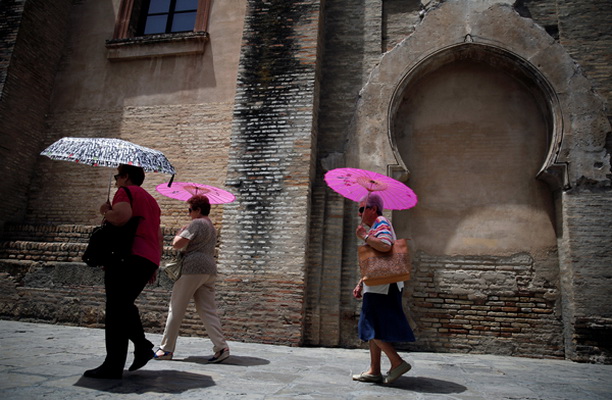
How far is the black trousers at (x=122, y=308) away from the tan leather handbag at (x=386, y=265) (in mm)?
1701

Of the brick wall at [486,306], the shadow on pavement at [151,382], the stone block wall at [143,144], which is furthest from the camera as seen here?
the stone block wall at [143,144]

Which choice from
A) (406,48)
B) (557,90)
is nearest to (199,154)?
(406,48)

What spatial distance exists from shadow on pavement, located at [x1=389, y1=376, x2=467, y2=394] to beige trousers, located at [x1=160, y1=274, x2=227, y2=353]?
1703 millimetres

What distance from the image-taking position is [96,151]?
3.52m

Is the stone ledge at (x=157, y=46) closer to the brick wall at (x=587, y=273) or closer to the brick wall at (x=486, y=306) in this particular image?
the brick wall at (x=486, y=306)

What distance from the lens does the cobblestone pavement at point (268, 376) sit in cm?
273

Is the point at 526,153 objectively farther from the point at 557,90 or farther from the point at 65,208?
the point at 65,208

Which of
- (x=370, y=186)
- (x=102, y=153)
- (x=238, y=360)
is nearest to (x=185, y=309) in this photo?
(x=238, y=360)

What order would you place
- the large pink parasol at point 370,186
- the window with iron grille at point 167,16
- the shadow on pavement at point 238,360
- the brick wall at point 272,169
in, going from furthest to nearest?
the window with iron grille at point 167,16 < the brick wall at point 272,169 < the shadow on pavement at point 238,360 < the large pink parasol at point 370,186

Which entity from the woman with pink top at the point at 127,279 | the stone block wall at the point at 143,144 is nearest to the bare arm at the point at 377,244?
the woman with pink top at the point at 127,279

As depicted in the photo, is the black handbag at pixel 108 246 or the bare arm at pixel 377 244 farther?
the bare arm at pixel 377 244

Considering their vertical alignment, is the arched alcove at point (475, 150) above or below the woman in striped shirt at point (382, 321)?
above

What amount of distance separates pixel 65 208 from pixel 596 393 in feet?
27.1

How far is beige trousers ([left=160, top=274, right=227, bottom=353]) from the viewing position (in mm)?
4070
